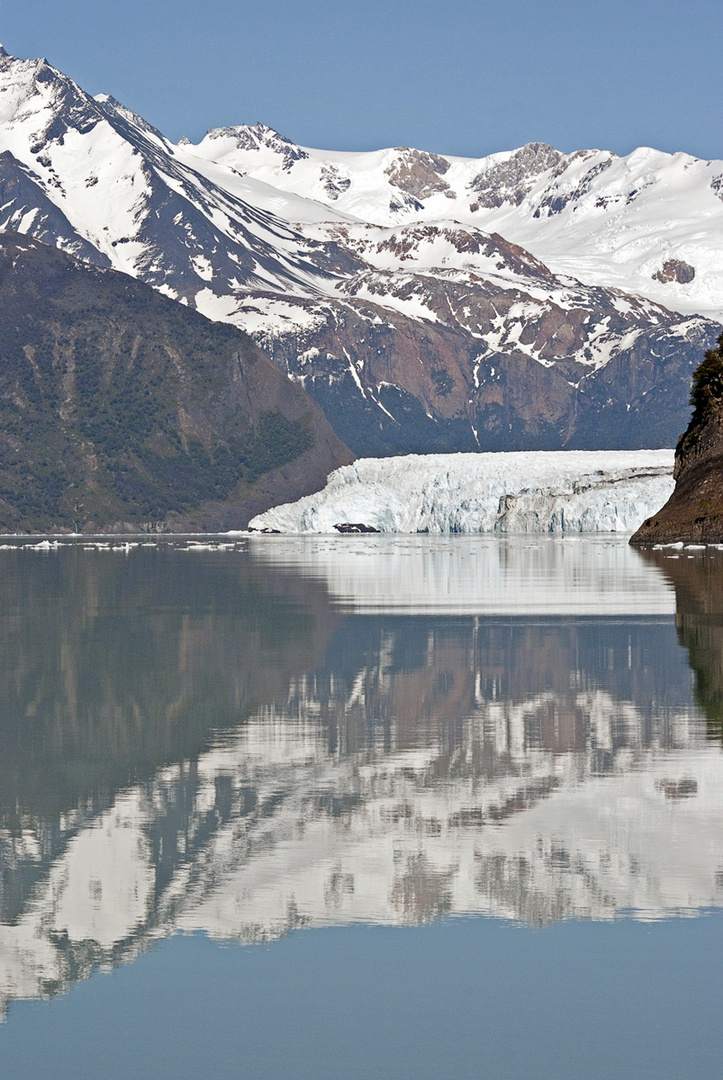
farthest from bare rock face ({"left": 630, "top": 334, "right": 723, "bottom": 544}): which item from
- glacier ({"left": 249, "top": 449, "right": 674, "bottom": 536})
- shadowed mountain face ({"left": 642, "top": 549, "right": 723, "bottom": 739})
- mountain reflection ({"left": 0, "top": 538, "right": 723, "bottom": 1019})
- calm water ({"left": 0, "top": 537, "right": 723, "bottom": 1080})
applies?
calm water ({"left": 0, "top": 537, "right": 723, "bottom": 1080})

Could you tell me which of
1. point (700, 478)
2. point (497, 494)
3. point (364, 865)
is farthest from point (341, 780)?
point (497, 494)

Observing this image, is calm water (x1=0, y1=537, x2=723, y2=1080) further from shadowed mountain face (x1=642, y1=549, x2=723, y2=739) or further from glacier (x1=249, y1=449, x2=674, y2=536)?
glacier (x1=249, y1=449, x2=674, y2=536)

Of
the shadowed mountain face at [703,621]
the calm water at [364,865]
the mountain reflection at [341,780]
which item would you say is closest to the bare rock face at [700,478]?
the shadowed mountain face at [703,621]

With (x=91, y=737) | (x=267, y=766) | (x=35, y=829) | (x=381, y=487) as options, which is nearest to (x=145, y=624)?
(x=91, y=737)

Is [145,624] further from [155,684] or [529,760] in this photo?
[529,760]

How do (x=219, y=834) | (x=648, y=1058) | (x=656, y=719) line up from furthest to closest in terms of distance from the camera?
(x=656, y=719) < (x=219, y=834) < (x=648, y=1058)

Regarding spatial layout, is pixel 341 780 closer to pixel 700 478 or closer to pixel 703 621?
pixel 703 621
